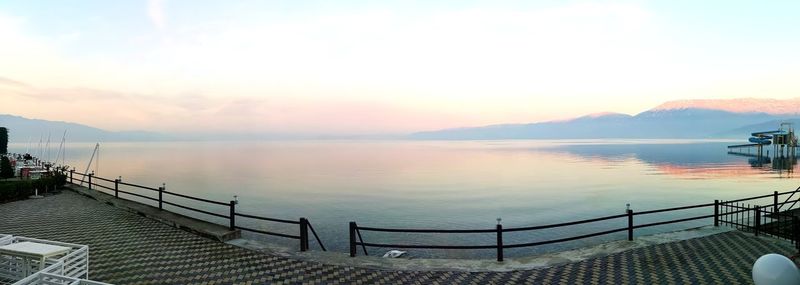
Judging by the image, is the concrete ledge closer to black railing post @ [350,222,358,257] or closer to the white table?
black railing post @ [350,222,358,257]

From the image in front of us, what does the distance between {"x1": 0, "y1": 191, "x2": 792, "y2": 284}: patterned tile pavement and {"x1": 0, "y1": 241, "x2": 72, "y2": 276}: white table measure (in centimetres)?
130

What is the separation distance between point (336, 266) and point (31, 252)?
5076 mm

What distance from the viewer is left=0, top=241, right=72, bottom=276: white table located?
643 centimetres

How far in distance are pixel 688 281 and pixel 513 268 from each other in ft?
10.4

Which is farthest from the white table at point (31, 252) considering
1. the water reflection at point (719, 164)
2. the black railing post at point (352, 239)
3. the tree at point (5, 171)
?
the water reflection at point (719, 164)

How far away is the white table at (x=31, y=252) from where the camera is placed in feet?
21.1

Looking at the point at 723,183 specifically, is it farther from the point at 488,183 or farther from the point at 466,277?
the point at 466,277

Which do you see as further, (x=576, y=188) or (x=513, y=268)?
(x=576, y=188)

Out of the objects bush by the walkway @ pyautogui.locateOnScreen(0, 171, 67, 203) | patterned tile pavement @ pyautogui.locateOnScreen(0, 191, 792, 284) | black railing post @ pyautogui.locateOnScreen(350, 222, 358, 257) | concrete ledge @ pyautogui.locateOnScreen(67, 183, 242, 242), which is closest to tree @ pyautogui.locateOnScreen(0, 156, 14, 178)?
bush by the walkway @ pyautogui.locateOnScreen(0, 171, 67, 203)

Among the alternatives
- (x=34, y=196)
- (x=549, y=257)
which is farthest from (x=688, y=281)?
(x=34, y=196)

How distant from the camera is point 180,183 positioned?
153 ft

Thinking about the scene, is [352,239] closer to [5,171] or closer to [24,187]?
[24,187]

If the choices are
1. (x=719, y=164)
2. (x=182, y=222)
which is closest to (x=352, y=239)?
(x=182, y=222)

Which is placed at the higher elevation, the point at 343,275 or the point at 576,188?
the point at 343,275
